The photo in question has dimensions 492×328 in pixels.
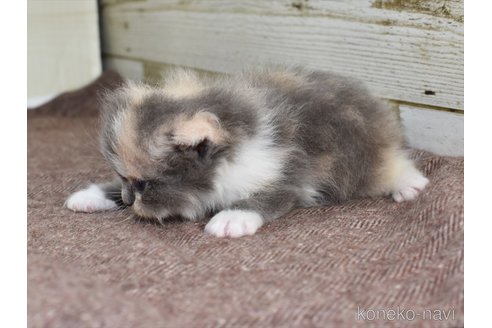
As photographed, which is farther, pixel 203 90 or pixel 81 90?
pixel 81 90

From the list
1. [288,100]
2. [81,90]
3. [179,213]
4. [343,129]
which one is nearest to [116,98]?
[179,213]

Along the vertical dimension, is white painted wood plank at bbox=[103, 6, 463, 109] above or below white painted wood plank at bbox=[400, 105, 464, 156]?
above

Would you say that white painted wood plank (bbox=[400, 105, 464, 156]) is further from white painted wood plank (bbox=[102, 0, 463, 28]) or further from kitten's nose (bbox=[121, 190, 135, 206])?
kitten's nose (bbox=[121, 190, 135, 206])

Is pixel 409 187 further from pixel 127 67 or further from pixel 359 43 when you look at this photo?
pixel 127 67

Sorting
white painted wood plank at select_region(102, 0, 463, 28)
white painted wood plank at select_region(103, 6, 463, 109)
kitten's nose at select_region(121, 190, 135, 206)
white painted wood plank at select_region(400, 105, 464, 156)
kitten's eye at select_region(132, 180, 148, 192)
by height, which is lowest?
kitten's nose at select_region(121, 190, 135, 206)

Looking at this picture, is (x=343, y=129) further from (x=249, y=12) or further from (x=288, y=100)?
(x=249, y=12)

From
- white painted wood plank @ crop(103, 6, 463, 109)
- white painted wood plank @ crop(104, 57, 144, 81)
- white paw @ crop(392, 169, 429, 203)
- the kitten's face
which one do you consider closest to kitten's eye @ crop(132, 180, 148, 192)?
the kitten's face

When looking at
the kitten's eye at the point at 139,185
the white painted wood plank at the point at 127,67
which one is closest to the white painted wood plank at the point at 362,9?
the white painted wood plank at the point at 127,67

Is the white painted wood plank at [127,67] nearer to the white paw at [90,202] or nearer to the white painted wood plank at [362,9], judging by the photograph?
the white painted wood plank at [362,9]
